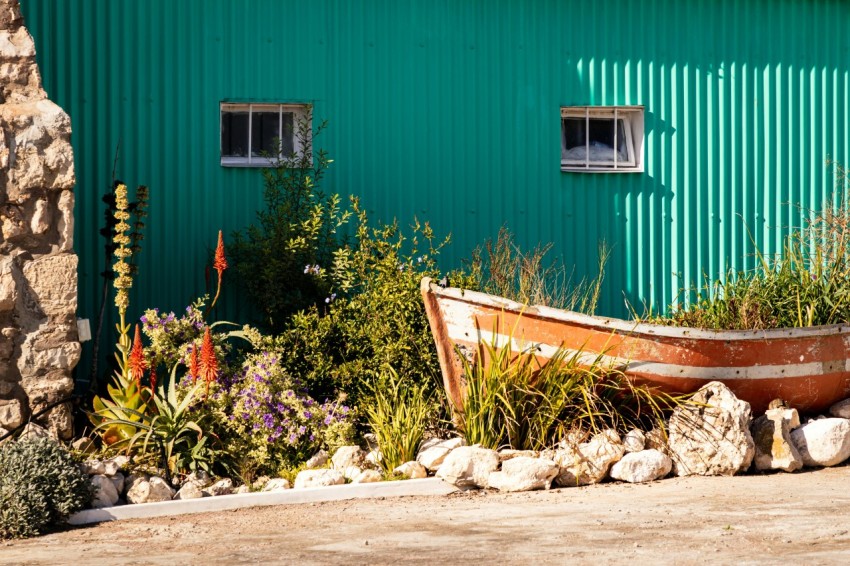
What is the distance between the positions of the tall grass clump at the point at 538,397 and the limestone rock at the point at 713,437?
0.18m

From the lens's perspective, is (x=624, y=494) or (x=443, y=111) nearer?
(x=624, y=494)

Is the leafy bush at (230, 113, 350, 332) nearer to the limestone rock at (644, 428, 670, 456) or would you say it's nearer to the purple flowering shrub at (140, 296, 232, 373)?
the purple flowering shrub at (140, 296, 232, 373)

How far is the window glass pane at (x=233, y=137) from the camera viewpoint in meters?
11.2

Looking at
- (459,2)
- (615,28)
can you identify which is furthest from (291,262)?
(615,28)

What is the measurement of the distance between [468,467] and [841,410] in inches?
135

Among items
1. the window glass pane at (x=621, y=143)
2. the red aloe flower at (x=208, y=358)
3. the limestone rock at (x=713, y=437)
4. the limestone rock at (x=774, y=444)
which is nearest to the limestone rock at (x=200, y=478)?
the red aloe flower at (x=208, y=358)

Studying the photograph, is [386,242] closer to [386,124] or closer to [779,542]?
[386,124]

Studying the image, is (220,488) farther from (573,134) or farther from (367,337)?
(573,134)

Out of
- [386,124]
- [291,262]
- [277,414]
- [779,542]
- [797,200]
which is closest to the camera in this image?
[779,542]

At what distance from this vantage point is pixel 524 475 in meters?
8.57

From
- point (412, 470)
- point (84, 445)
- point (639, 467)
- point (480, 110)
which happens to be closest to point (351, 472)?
point (412, 470)

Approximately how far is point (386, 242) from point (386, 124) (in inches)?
58.1

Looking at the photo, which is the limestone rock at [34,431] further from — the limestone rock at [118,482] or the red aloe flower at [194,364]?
the red aloe flower at [194,364]

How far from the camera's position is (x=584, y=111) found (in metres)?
11.9
